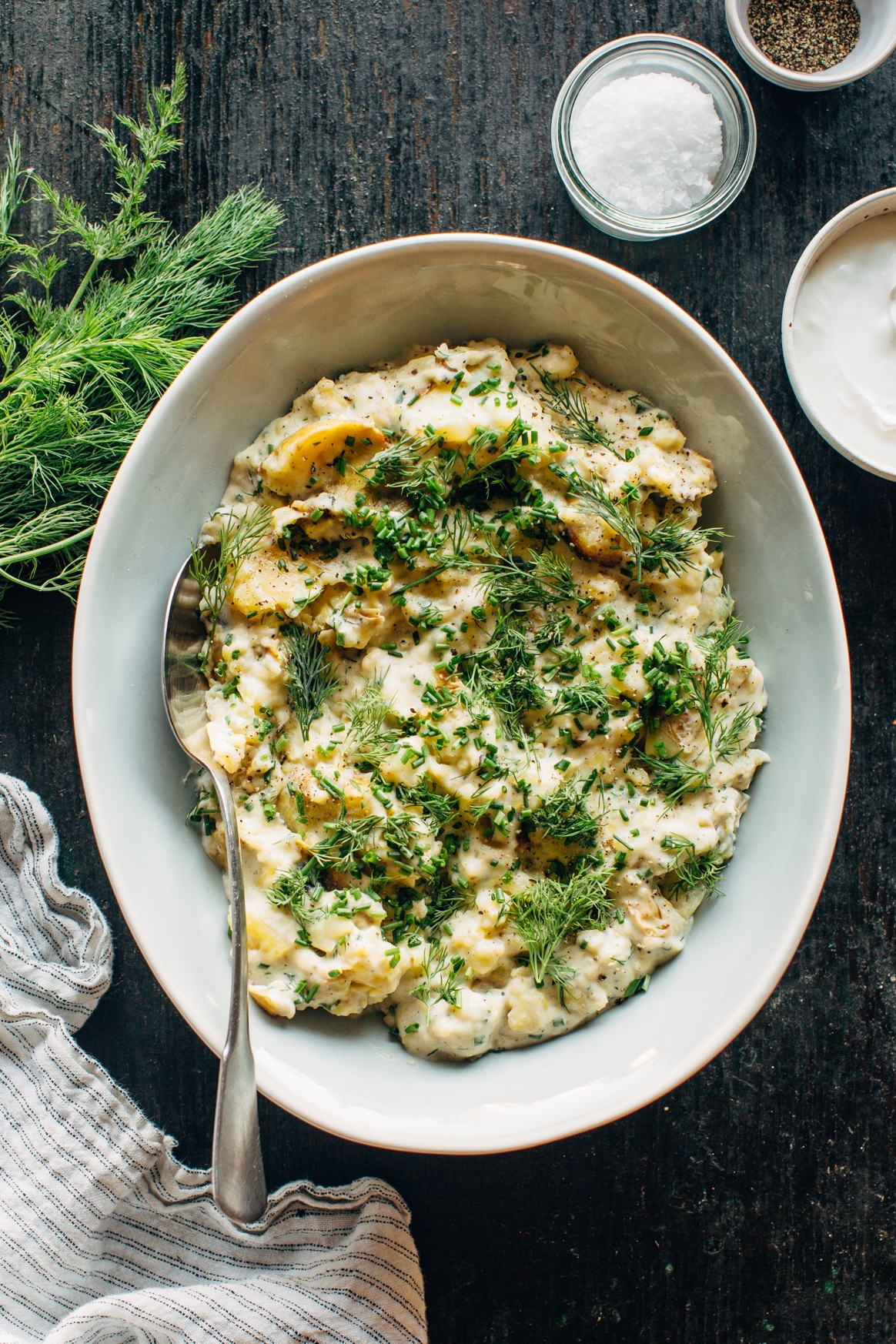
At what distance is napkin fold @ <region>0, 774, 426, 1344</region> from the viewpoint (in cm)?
288

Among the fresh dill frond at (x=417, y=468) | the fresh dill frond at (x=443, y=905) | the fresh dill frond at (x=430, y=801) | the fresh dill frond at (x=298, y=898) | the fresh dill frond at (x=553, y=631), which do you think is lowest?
the fresh dill frond at (x=443, y=905)

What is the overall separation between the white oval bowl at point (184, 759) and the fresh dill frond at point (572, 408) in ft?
0.45

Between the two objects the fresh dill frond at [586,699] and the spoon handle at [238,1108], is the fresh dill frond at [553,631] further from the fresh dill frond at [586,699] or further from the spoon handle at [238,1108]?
the spoon handle at [238,1108]

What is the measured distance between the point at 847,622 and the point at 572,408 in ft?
3.91

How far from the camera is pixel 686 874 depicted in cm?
262

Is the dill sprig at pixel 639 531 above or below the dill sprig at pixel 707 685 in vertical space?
above

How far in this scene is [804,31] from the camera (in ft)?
10.1

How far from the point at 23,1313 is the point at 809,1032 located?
2.57 metres

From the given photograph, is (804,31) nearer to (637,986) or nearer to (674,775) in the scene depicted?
(674,775)

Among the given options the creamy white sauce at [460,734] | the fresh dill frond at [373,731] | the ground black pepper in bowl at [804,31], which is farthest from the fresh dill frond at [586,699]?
the ground black pepper in bowl at [804,31]

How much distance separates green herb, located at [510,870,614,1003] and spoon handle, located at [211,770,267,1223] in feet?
2.38

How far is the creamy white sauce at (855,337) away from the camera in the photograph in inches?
119

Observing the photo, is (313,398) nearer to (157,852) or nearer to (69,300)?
(69,300)

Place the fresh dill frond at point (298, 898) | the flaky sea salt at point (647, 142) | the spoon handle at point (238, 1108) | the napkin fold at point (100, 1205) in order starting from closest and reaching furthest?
1. the spoon handle at point (238, 1108)
2. the fresh dill frond at point (298, 898)
3. the napkin fold at point (100, 1205)
4. the flaky sea salt at point (647, 142)
